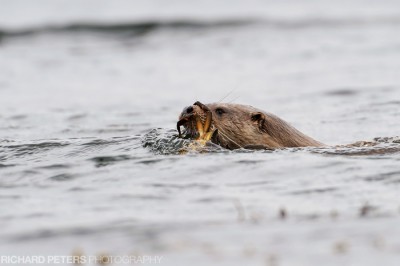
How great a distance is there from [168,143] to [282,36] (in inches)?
633

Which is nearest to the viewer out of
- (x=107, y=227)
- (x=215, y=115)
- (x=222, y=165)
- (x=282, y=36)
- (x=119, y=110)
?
(x=107, y=227)

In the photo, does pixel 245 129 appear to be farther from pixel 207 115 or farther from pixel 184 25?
pixel 184 25

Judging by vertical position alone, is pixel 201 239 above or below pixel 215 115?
below

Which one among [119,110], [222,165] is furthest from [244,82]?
[222,165]

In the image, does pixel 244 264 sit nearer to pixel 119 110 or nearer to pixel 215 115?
pixel 215 115

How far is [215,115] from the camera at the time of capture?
916 centimetres

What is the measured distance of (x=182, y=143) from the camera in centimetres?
915

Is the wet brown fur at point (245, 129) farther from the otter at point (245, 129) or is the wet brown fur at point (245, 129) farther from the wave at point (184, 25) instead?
the wave at point (184, 25)

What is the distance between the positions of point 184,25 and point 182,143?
18.4m

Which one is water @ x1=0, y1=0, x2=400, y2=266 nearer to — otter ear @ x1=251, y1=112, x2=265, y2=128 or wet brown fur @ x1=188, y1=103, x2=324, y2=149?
wet brown fur @ x1=188, y1=103, x2=324, y2=149

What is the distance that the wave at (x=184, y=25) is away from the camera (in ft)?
87.9

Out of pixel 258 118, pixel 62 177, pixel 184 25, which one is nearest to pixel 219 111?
pixel 258 118

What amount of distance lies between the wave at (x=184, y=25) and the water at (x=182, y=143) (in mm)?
64

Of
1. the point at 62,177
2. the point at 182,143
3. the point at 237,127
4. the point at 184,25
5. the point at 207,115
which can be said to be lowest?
the point at 62,177
